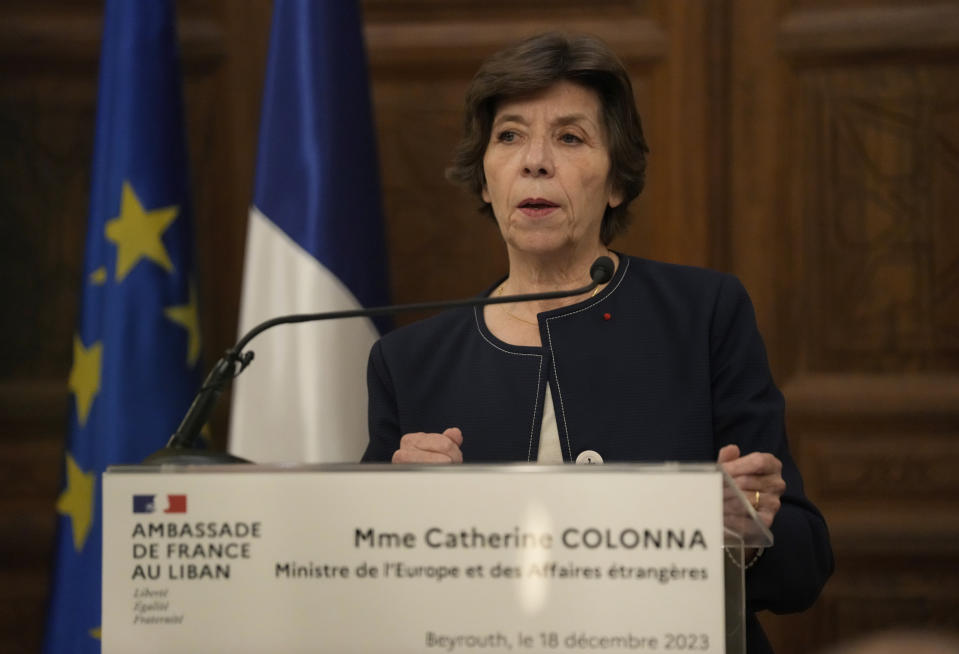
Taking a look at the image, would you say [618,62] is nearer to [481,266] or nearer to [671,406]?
[671,406]

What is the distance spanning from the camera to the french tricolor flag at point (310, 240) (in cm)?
232

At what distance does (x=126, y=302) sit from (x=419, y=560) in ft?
4.97

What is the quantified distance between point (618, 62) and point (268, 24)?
1.33m

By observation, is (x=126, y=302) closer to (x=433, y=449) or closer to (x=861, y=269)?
(x=433, y=449)

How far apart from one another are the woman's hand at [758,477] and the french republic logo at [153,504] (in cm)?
59

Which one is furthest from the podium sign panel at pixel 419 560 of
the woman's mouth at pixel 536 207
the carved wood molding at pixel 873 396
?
the carved wood molding at pixel 873 396

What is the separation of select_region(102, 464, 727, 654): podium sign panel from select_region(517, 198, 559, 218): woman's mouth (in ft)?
2.66

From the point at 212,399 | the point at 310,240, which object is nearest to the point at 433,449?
the point at 212,399

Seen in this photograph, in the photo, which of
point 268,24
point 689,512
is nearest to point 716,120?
point 268,24

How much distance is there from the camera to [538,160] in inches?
70.1

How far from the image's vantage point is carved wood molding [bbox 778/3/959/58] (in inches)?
105

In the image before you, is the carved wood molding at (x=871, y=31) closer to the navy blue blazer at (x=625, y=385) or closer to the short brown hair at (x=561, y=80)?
the short brown hair at (x=561, y=80)

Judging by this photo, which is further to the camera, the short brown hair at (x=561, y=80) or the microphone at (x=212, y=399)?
the short brown hair at (x=561, y=80)

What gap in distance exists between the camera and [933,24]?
2670 millimetres
